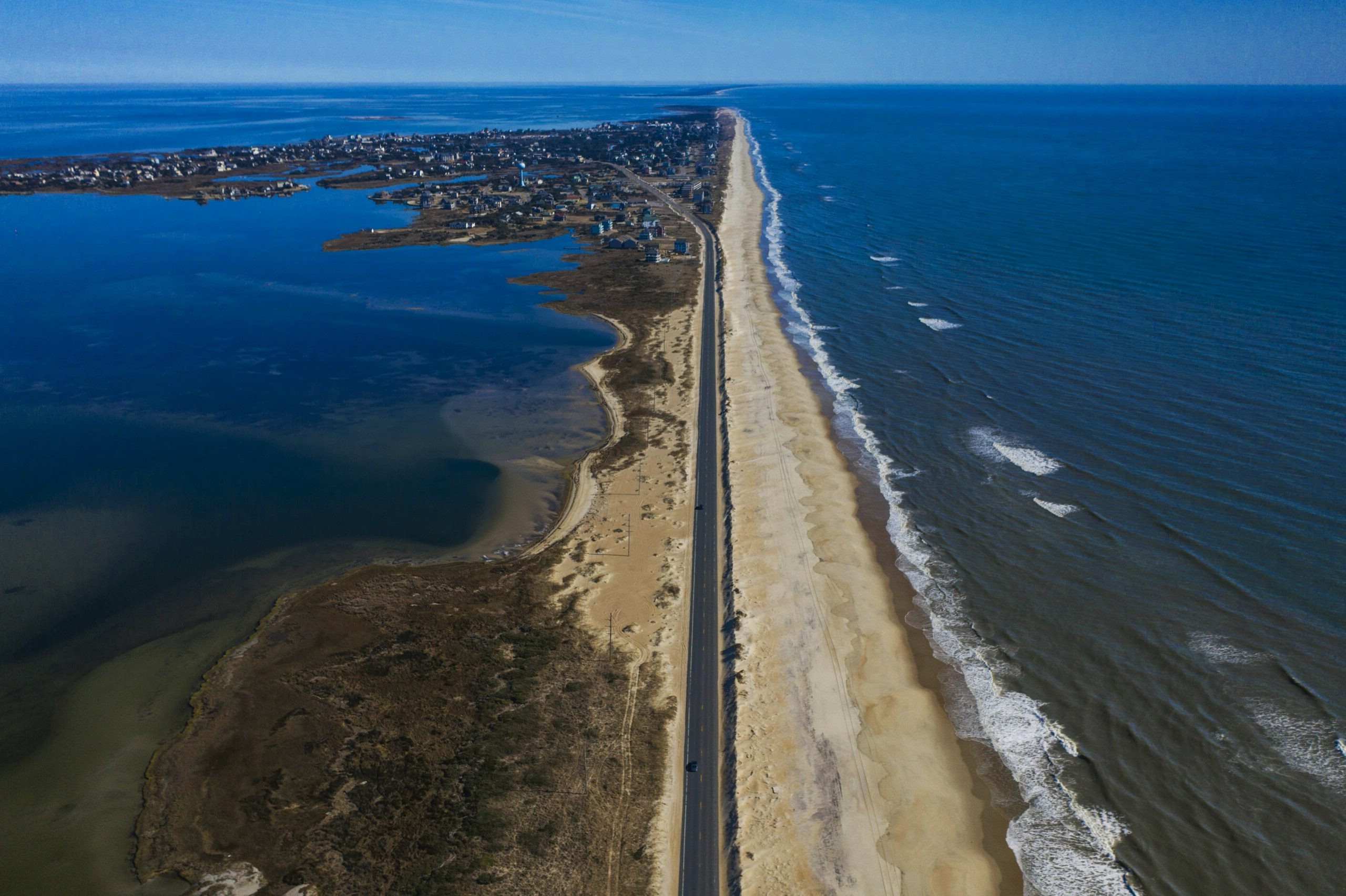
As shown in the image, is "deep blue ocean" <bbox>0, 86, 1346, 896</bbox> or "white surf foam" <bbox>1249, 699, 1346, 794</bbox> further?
"deep blue ocean" <bbox>0, 86, 1346, 896</bbox>

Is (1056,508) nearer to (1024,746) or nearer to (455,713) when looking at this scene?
(1024,746)

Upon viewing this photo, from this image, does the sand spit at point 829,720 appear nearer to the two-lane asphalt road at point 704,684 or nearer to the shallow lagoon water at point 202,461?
the two-lane asphalt road at point 704,684

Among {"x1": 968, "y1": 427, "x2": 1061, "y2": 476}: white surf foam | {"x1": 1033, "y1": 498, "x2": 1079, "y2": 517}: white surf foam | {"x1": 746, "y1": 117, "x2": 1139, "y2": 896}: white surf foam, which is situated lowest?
{"x1": 746, "y1": 117, "x2": 1139, "y2": 896}: white surf foam

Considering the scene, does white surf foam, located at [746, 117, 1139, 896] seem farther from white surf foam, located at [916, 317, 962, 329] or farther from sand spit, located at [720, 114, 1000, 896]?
white surf foam, located at [916, 317, 962, 329]

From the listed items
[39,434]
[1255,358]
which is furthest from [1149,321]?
[39,434]

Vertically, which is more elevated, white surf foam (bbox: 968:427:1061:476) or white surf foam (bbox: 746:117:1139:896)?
white surf foam (bbox: 968:427:1061:476)

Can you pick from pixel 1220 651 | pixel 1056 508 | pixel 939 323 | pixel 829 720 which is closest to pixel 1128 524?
pixel 1056 508

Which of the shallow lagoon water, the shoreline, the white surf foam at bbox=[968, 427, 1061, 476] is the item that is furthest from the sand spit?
the shallow lagoon water
